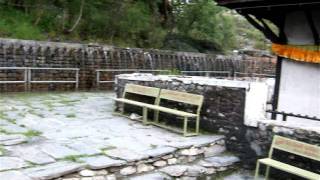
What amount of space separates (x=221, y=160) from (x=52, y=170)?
2.47 m

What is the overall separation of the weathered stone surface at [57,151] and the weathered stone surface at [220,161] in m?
Answer: 1.80

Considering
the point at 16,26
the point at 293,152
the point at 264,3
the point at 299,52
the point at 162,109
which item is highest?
the point at 264,3

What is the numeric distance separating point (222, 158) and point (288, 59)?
352 cm

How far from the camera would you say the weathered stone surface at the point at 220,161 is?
573 cm

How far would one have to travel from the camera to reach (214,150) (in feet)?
A: 20.6

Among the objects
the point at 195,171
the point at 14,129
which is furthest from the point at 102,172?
the point at 14,129

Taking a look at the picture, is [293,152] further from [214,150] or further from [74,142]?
[74,142]

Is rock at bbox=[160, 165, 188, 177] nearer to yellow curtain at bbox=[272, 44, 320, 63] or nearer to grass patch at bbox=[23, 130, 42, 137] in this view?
grass patch at bbox=[23, 130, 42, 137]

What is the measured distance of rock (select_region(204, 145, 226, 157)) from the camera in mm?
6156

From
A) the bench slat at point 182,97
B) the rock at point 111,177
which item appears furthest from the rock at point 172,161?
the bench slat at point 182,97

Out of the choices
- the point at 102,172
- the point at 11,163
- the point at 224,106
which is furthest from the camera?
the point at 224,106

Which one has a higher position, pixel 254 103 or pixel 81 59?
pixel 81 59

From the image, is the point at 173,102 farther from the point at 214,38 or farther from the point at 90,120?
the point at 214,38

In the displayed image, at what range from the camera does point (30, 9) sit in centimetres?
1423
